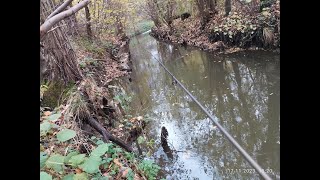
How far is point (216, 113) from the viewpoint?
18.1 ft

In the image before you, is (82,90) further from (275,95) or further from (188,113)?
(275,95)

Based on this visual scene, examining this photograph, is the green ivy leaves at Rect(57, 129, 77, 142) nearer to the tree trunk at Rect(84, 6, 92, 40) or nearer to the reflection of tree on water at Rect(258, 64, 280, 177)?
the reflection of tree on water at Rect(258, 64, 280, 177)

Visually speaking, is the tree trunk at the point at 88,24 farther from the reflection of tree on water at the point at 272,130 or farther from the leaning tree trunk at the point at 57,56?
the reflection of tree on water at the point at 272,130

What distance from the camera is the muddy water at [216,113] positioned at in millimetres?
3980

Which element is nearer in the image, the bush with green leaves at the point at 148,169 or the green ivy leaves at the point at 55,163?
the green ivy leaves at the point at 55,163

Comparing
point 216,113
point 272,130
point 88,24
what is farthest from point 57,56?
point 88,24

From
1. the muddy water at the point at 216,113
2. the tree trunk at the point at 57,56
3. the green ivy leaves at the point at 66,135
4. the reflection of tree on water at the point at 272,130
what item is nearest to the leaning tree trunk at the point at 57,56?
the tree trunk at the point at 57,56

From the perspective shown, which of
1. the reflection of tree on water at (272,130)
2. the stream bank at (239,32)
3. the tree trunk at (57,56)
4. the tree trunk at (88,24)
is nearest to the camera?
the reflection of tree on water at (272,130)

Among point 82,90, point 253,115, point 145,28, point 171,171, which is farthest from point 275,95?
point 145,28

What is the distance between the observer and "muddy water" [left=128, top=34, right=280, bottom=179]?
3980 mm

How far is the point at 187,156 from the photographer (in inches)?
168
